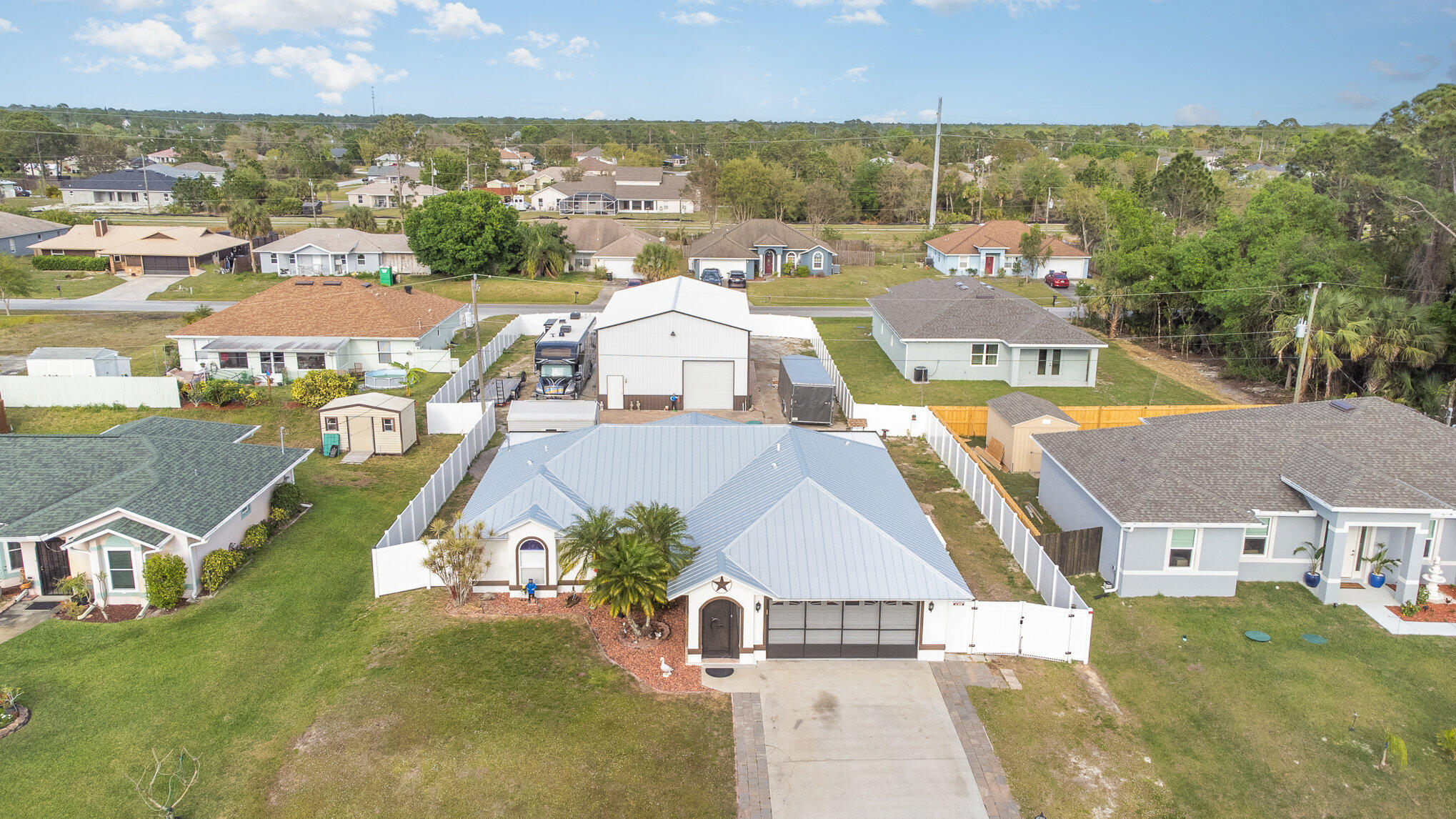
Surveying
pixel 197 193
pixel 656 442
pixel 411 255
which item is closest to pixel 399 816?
pixel 656 442

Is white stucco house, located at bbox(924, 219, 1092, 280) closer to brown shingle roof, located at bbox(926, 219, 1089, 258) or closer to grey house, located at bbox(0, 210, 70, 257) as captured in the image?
brown shingle roof, located at bbox(926, 219, 1089, 258)

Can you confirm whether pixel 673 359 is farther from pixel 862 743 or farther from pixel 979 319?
pixel 862 743

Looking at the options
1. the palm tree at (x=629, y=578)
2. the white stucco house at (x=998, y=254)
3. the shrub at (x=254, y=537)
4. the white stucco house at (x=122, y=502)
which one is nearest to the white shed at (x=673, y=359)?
the white stucco house at (x=122, y=502)

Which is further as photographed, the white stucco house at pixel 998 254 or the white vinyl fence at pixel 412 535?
the white stucco house at pixel 998 254

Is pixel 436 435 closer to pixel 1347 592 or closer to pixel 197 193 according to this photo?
pixel 1347 592

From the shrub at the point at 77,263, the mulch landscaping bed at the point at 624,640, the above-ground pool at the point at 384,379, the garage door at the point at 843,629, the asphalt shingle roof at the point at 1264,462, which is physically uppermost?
the shrub at the point at 77,263

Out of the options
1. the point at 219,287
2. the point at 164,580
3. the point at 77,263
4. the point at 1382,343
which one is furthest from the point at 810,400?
the point at 77,263

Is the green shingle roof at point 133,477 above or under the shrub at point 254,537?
above

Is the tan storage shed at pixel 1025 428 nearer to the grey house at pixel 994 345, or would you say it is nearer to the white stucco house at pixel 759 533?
the white stucco house at pixel 759 533
